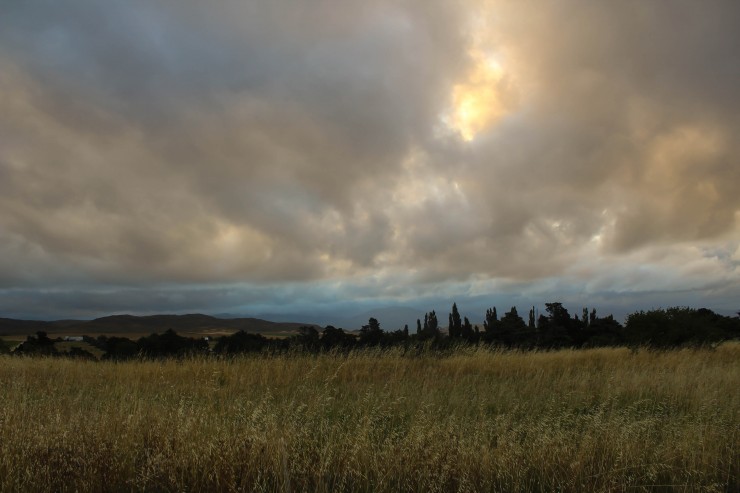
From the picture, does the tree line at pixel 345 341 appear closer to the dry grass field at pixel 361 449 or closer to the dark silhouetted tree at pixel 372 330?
the dark silhouetted tree at pixel 372 330

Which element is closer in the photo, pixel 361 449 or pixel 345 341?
pixel 361 449

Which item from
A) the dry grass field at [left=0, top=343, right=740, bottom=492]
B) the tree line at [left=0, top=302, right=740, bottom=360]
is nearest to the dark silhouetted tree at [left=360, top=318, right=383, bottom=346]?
the tree line at [left=0, top=302, right=740, bottom=360]

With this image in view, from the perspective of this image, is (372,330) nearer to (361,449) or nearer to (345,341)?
(345,341)

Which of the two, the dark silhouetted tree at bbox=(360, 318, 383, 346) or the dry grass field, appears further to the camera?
the dark silhouetted tree at bbox=(360, 318, 383, 346)

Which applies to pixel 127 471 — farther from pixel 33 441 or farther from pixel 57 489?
pixel 33 441

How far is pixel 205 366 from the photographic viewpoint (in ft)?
42.4

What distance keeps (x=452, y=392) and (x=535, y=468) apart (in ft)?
15.6

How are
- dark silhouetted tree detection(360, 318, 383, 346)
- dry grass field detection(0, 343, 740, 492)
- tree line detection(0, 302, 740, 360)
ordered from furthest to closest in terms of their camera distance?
dark silhouetted tree detection(360, 318, 383, 346) → tree line detection(0, 302, 740, 360) → dry grass field detection(0, 343, 740, 492)

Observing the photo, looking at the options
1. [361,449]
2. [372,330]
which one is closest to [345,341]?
[372,330]

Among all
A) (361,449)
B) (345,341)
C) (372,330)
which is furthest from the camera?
(372,330)

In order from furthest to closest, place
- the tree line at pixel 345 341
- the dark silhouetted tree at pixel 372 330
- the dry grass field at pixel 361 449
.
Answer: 1. the dark silhouetted tree at pixel 372 330
2. the tree line at pixel 345 341
3. the dry grass field at pixel 361 449

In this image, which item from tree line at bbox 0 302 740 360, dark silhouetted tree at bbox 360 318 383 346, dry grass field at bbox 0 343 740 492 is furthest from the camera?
dark silhouetted tree at bbox 360 318 383 346

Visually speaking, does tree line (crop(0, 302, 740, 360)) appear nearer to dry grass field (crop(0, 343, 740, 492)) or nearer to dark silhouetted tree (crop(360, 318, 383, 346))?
dark silhouetted tree (crop(360, 318, 383, 346))

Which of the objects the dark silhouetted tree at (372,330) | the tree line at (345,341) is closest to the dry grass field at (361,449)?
the tree line at (345,341)
